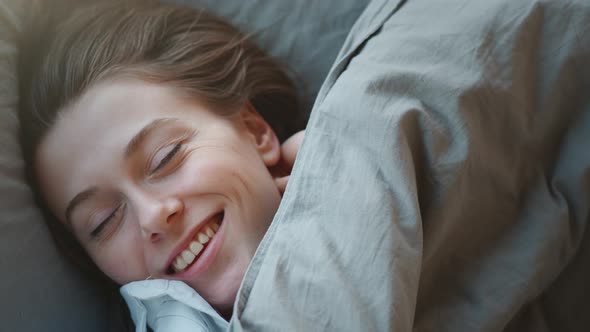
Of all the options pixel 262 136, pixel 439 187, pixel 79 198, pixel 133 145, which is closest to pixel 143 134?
pixel 133 145

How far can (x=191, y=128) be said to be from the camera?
35.4 inches

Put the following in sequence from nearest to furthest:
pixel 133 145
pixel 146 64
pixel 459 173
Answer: pixel 459 173 → pixel 133 145 → pixel 146 64

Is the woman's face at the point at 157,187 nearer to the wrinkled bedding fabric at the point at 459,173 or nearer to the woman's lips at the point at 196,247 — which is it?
the woman's lips at the point at 196,247

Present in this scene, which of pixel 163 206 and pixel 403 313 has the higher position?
pixel 163 206

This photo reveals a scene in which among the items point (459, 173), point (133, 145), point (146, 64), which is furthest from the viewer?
point (146, 64)

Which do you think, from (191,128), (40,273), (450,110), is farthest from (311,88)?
(40,273)

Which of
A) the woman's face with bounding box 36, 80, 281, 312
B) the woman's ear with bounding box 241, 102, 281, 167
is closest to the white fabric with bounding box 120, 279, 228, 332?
the woman's face with bounding box 36, 80, 281, 312

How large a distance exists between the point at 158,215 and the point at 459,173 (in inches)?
16.1

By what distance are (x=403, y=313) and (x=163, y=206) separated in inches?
14.1

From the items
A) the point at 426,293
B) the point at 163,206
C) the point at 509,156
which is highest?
the point at 163,206

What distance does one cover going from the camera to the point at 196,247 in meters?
0.84

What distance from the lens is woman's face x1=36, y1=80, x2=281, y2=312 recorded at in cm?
83

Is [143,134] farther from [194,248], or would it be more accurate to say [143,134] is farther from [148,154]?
[194,248]

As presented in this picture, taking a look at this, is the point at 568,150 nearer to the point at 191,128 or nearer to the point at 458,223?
the point at 458,223
